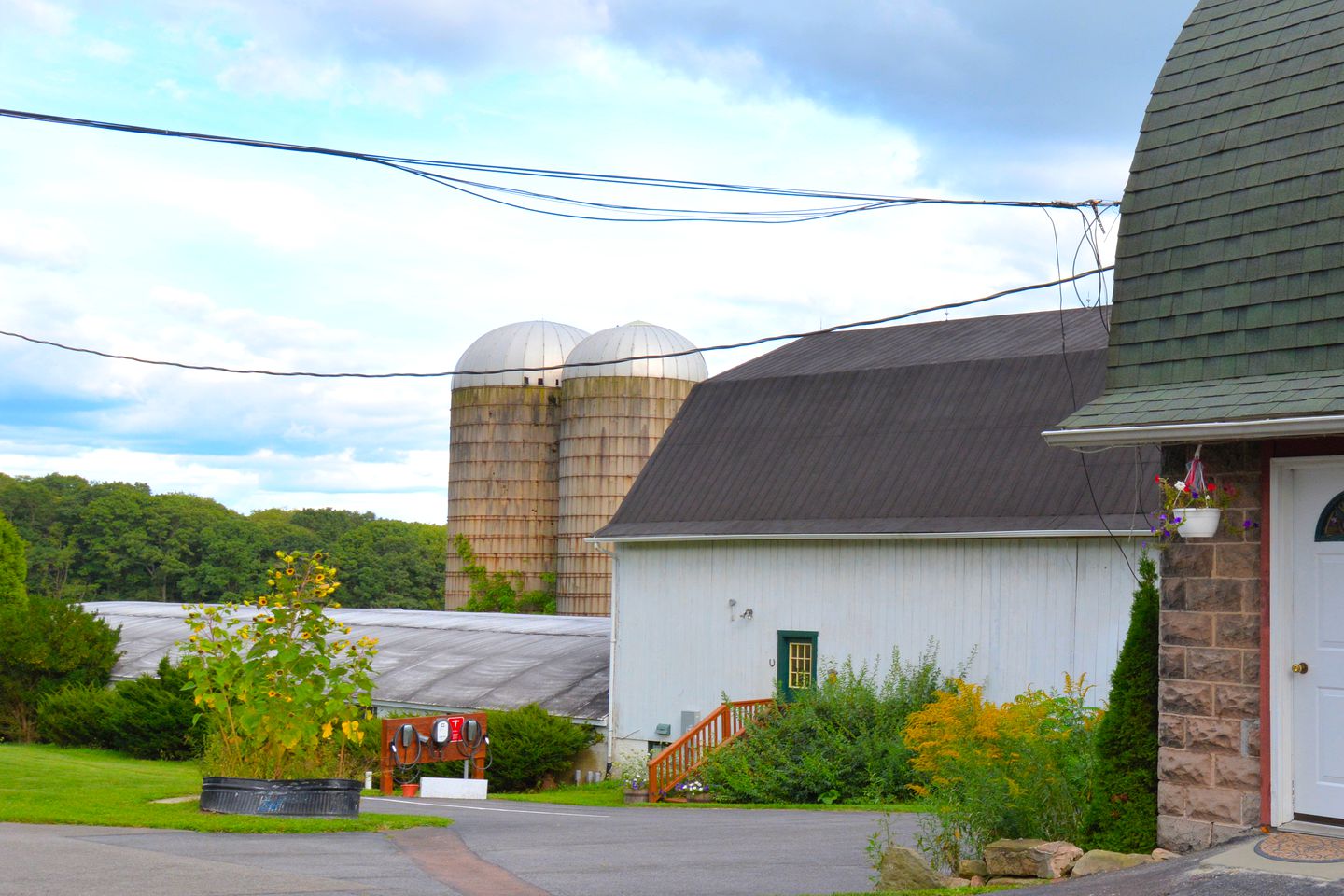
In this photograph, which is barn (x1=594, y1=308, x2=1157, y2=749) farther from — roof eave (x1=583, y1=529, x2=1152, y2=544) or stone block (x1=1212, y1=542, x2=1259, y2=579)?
stone block (x1=1212, y1=542, x2=1259, y2=579)

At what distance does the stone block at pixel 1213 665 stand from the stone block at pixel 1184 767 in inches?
21.0

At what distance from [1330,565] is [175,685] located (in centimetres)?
2389

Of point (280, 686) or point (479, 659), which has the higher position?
point (280, 686)

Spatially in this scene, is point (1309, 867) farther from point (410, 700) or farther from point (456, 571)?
point (456, 571)

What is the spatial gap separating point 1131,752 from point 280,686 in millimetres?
7641

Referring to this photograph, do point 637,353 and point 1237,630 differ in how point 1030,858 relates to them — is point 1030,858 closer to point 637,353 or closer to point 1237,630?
point 1237,630

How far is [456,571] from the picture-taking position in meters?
45.1

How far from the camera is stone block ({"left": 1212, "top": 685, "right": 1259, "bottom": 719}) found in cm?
984

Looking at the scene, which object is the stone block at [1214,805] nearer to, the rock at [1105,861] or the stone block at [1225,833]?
the stone block at [1225,833]

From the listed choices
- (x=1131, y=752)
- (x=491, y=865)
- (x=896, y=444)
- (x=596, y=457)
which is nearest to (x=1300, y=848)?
(x=1131, y=752)

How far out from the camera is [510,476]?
145 feet

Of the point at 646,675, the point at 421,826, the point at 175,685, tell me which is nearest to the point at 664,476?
the point at 646,675

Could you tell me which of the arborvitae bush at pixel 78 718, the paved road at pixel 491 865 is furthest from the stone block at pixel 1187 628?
the arborvitae bush at pixel 78 718

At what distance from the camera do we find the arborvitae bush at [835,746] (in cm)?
2111
